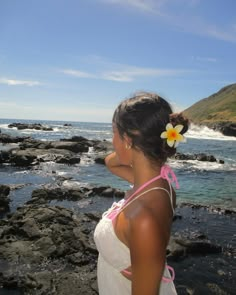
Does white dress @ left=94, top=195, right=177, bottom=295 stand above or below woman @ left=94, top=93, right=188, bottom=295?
below

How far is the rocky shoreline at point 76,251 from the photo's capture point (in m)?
10.3

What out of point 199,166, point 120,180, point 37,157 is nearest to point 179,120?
point 120,180

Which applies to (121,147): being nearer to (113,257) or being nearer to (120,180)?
(113,257)

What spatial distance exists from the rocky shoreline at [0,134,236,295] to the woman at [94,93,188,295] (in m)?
7.26

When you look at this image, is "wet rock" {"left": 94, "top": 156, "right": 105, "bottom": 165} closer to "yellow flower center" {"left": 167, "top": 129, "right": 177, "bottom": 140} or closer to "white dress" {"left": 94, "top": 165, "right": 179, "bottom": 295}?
"white dress" {"left": 94, "top": 165, "right": 179, "bottom": 295}

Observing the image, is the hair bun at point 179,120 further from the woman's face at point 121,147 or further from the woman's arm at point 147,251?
the woman's arm at point 147,251

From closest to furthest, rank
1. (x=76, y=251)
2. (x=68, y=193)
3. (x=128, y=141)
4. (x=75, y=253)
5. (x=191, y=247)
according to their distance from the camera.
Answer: (x=128, y=141), (x=75, y=253), (x=76, y=251), (x=191, y=247), (x=68, y=193)

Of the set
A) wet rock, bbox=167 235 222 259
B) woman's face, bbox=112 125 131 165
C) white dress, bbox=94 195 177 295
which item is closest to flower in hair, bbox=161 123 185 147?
woman's face, bbox=112 125 131 165

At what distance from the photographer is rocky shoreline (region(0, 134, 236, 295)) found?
33.8ft

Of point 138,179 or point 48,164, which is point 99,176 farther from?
point 138,179

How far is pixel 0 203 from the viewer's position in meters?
18.8

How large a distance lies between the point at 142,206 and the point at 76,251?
1088 cm

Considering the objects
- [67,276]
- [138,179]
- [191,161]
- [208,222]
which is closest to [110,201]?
[208,222]

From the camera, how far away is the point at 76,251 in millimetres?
12844
